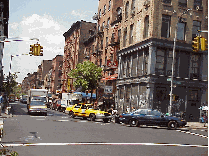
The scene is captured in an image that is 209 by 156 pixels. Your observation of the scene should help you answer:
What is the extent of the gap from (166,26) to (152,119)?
1505 cm

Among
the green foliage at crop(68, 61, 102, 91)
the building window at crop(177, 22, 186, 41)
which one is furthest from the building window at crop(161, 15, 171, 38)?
the green foliage at crop(68, 61, 102, 91)

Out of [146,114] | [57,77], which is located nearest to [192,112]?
[146,114]

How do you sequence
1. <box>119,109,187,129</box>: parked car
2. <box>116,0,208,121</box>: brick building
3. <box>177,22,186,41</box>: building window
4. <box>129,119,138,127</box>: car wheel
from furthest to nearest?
<box>177,22,186,41</box>: building window, <box>116,0,208,121</box>: brick building, <box>129,119,138,127</box>: car wheel, <box>119,109,187,129</box>: parked car

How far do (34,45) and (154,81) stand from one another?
17579mm

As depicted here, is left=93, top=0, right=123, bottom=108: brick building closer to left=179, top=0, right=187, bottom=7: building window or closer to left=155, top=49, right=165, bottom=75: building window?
left=155, top=49, right=165, bottom=75: building window

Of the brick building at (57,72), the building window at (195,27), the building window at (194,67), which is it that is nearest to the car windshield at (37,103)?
the building window at (194,67)

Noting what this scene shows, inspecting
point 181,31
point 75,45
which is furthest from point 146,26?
point 75,45

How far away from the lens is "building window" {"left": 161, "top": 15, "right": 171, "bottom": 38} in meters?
36.3

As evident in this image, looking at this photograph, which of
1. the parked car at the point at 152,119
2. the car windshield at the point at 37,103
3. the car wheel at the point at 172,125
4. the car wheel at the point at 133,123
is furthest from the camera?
the car windshield at the point at 37,103

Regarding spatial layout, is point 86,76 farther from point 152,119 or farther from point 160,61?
point 152,119

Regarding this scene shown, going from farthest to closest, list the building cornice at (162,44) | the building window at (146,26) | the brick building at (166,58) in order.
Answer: the building window at (146,26) → the brick building at (166,58) → the building cornice at (162,44)

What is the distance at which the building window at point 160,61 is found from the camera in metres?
35.9

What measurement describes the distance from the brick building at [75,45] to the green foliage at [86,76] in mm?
17862

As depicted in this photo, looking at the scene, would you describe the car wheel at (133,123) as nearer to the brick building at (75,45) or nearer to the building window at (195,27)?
the building window at (195,27)
